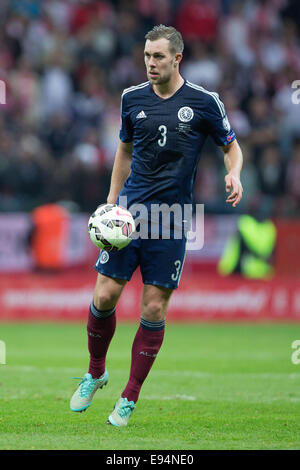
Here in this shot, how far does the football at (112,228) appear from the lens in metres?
6.01

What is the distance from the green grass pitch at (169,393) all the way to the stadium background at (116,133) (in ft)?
4.21

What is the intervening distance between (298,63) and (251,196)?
164 inches

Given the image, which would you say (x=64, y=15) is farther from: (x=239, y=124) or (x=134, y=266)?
(x=134, y=266)

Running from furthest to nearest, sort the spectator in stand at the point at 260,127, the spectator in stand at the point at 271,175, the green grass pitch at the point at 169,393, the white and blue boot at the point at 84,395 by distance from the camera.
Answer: the spectator in stand at the point at 260,127, the spectator in stand at the point at 271,175, the white and blue boot at the point at 84,395, the green grass pitch at the point at 169,393

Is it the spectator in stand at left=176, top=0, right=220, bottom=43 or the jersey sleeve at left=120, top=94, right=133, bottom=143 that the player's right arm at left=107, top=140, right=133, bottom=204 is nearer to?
the jersey sleeve at left=120, top=94, right=133, bottom=143

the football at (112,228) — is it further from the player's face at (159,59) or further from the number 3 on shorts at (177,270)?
the player's face at (159,59)

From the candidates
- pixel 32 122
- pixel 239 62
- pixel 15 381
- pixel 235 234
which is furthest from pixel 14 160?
pixel 15 381

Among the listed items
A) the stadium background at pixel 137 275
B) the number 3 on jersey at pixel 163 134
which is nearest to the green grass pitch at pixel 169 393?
the stadium background at pixel 137 275

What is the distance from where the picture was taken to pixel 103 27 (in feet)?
55.7

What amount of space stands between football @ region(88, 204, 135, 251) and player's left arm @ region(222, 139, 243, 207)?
Answer: 704 mm

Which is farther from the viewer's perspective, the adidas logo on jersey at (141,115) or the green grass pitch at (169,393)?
the adidas logo on jersey at (141,115)

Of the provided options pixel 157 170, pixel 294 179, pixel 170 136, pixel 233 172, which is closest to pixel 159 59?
pixel 170 136

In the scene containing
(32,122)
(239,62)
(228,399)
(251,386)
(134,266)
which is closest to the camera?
(134,266)

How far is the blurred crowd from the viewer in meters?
14.0
